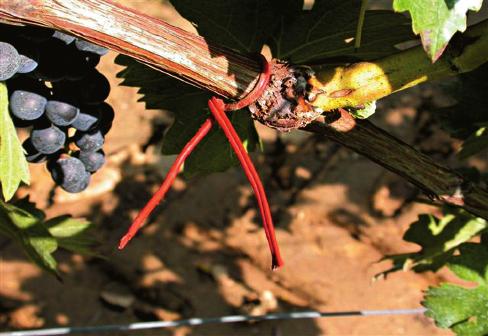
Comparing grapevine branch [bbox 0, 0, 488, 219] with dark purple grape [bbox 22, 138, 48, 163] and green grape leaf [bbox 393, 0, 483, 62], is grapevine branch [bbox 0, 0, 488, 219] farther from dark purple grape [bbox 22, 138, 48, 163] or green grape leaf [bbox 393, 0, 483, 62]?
dark purple grape [bbox 22, 138, 48, 163]

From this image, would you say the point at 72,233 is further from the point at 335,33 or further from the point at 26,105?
the point at 335,33

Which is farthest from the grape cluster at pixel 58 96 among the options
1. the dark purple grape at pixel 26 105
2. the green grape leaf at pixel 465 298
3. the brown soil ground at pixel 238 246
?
the brown soil ground at pixel 238 246

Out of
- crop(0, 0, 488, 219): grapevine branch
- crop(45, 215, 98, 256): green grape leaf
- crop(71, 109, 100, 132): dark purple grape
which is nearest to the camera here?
crop(0, 0, 488, 219): grapevine branch

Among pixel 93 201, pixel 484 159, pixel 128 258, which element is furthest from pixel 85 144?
pixel 484 159

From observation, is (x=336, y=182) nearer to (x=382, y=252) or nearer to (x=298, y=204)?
(x=298, y=204)

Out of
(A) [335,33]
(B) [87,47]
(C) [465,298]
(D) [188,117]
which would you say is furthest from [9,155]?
(C) [465,298]

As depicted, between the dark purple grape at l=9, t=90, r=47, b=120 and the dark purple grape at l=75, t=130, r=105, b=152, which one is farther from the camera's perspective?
the dark purple grape at l=75, t=130, r=105, b=152

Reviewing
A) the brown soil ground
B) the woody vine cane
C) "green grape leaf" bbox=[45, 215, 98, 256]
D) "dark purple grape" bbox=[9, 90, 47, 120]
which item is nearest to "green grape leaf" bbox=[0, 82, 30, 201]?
"dark purple grape" bbox=[9, 90, 47, 120]
